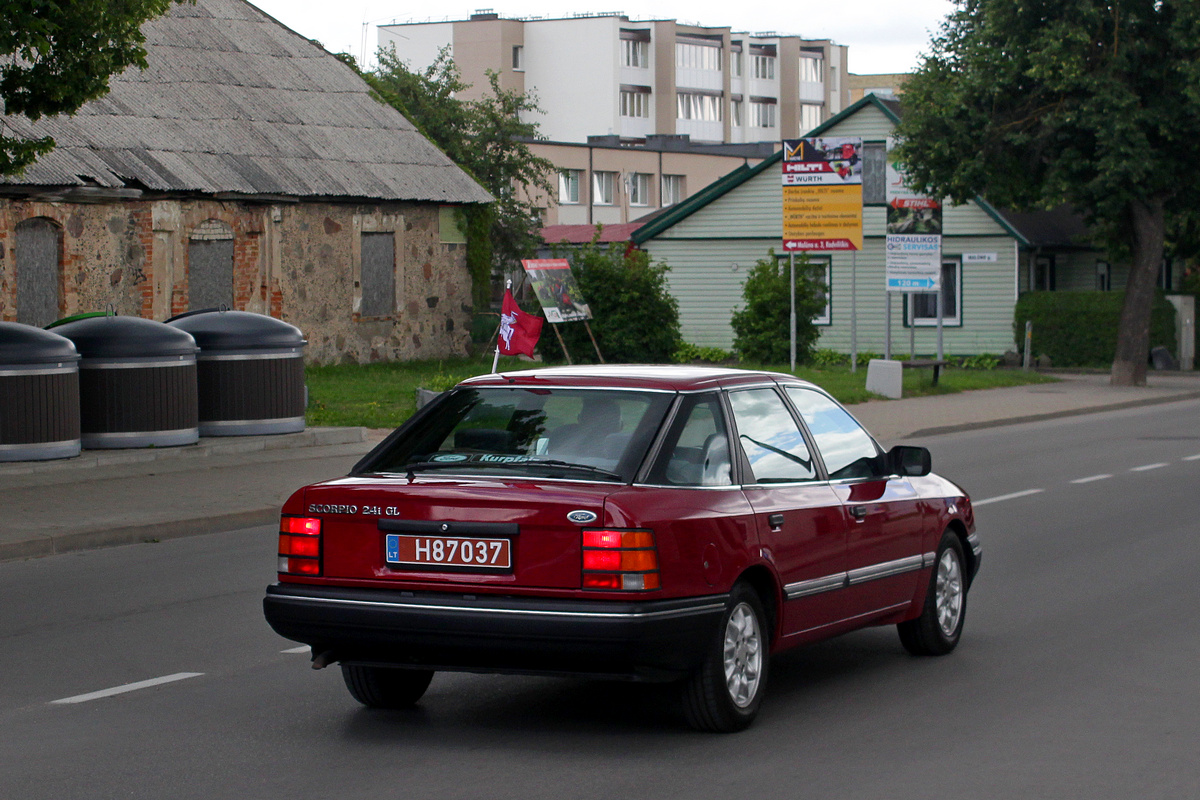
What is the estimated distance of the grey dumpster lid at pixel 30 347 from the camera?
1579 centimetres

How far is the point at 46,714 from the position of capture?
6980 millimetres

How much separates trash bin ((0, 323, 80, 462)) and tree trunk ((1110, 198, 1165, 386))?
24466mm

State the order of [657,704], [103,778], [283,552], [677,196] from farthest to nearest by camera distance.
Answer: [677,196]
[657,704]
[283,552]
[103,778]

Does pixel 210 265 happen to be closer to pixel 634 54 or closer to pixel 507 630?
pixel 507 630

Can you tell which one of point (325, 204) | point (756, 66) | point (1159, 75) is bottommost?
point (325, 204)

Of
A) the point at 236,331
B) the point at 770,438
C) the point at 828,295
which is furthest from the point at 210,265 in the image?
the point at 770,438

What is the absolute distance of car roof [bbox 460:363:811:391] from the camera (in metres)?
6.75

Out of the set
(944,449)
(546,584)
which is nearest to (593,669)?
(546,584)

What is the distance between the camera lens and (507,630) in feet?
19.8

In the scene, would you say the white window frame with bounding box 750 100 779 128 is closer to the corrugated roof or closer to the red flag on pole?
the corrugated roof

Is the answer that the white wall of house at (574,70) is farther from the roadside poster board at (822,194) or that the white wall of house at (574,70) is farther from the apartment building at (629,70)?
the roadside poster board at (822,194)

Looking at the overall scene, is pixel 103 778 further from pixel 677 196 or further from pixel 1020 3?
pixel 677 196

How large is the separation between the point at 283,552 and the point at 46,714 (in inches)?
53.2

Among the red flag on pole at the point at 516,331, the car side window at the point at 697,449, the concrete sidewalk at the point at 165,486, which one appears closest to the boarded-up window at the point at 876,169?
the concrete sidewalk at the point at 165,486
